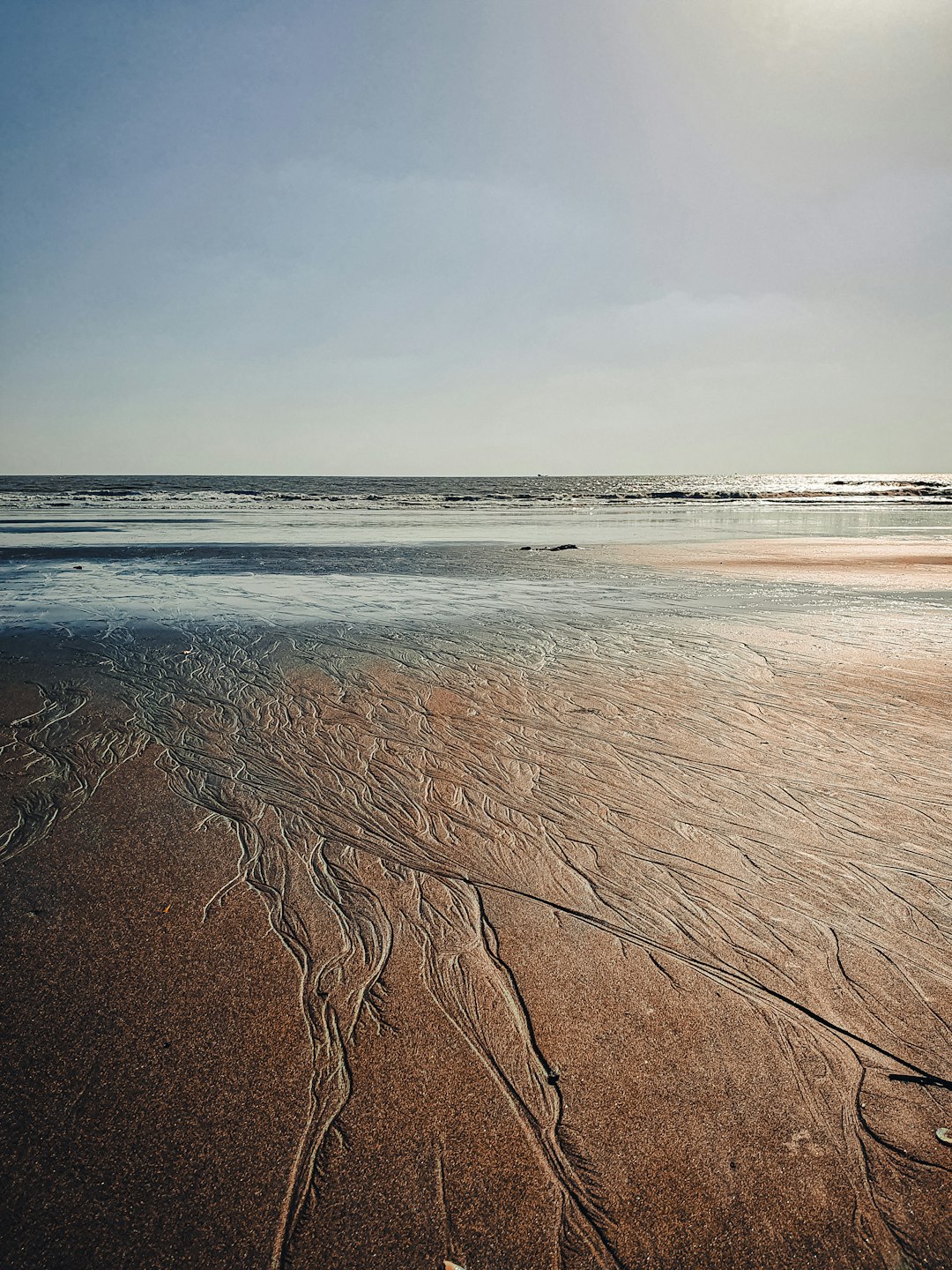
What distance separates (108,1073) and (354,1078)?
92 cm

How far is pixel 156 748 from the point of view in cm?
600

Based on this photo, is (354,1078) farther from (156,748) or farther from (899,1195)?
(156,748)

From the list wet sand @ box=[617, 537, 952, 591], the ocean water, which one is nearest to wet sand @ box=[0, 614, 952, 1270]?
the ocean water

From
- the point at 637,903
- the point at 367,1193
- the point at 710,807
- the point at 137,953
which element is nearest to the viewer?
the point at 367,1193

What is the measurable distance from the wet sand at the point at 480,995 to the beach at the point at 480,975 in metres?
0.01

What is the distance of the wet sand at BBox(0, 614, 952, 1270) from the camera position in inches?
85.4

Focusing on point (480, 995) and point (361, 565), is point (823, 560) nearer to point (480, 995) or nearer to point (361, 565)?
point (361, 565)

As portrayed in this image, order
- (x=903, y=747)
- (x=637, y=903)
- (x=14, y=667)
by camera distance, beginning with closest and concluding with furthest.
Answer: (x=637, y=903), (x=903, y=747), (x=14, y=667)

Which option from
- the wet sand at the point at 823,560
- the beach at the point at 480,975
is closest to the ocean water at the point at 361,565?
the wet sand at the point at 823,560

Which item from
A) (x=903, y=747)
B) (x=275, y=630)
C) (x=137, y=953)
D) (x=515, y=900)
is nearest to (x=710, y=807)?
(x=515, y=900)

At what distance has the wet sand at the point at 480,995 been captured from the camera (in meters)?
2.17

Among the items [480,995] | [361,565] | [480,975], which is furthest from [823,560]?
[480,995]

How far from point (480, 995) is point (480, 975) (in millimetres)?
132

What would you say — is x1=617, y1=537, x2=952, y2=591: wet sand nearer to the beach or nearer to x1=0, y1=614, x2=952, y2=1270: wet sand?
the beach
